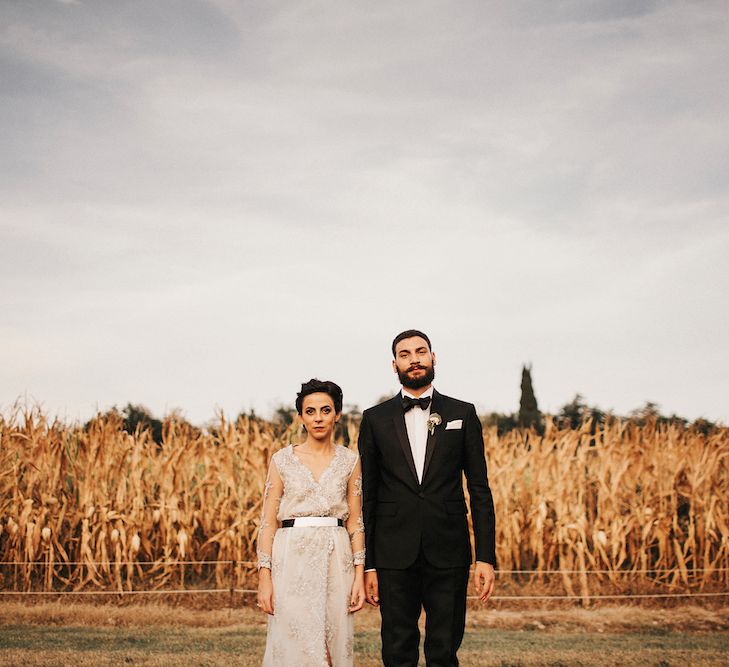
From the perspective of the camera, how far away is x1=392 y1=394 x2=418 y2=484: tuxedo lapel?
13.5 feet

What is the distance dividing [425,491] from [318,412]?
2.32 feet

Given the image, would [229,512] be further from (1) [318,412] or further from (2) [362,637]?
(1) [318,412]

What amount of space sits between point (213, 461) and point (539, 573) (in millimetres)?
4174

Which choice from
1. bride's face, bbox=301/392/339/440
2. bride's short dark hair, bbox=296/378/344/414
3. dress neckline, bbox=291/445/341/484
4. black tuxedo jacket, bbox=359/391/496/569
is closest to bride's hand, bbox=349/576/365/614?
black tuxedo jacket, bbox=359/391/496/569

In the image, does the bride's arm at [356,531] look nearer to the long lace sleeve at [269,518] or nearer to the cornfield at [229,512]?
the long lace sleeve at [269,518]

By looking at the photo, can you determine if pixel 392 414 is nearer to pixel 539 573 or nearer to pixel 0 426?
pixel 539 573

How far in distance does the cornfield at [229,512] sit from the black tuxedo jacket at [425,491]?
534 cm

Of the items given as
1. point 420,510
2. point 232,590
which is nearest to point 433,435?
point 420,510

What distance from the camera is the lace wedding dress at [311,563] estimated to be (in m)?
4.20

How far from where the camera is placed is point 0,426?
10.1 metres

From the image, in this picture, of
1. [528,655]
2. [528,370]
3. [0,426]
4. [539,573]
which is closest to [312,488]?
[528,655]

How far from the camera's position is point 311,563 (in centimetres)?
423

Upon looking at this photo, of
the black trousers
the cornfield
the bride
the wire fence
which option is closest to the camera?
the black trousers

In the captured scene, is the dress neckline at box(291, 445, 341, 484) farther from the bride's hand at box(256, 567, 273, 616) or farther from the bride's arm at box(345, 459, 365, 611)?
the bride's hand at box(256, 567, 273, 616)
